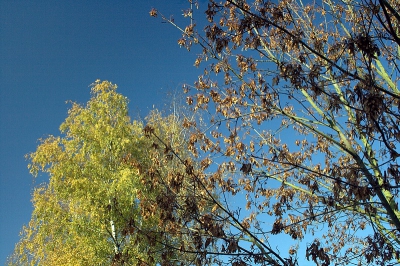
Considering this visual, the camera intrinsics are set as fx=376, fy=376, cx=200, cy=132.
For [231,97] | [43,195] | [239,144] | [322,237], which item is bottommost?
[322,237]

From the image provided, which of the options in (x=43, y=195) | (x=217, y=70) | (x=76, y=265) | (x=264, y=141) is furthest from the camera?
(x=43, y=195)

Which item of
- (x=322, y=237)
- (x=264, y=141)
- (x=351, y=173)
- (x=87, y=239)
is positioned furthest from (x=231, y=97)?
(x=87, y=239)

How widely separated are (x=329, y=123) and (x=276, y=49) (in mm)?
1546

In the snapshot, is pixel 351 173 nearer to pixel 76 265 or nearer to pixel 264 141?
pixel 264 141

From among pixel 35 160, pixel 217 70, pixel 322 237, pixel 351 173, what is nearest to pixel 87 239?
pixel 35 160

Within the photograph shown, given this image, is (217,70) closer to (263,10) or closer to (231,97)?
(231,97)

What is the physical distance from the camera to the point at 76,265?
1106 cm

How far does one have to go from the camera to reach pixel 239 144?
21.0 feet

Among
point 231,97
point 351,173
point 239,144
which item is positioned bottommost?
point 351,173

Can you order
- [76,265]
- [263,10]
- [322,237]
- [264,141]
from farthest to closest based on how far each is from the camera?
[76,265] < [322,237] < [264,141] < [263,10]

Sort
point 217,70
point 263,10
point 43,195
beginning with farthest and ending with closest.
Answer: point 43,195 → point 217,70 → point 263,10

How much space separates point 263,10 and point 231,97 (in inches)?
76.5

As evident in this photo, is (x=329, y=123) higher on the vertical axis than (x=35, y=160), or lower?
lower

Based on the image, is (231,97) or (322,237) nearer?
(231,97)
